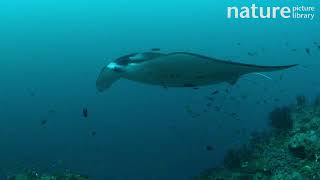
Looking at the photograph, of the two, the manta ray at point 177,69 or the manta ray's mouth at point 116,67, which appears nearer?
the manta ray at point 177,69

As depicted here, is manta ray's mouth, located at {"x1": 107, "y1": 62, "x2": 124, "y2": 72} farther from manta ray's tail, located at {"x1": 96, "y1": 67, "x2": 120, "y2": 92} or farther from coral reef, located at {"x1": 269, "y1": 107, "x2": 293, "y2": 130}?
coral reef, located at {"x1": 269, "y1": 107, "x2": 293, "y2": 130}

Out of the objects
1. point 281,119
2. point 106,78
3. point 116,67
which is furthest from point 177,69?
point 281,119

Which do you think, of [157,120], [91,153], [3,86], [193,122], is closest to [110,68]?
[91,153]

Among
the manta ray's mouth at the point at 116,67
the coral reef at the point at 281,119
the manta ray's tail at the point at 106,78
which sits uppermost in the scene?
the manta ray's mouth at the point at 116,67

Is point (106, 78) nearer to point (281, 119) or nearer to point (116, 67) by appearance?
point (116, 67)

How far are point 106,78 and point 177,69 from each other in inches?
45.7

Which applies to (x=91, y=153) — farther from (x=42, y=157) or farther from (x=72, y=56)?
(x=72, y=56)

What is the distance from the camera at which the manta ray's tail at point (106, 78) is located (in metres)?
5.15

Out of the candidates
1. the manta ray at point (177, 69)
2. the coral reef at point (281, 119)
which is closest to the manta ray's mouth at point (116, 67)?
the manta ray at point (177, 69)

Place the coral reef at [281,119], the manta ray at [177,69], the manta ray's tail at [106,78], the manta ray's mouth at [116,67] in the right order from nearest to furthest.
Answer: the manta ray at [177,69] < the manta ray's mouth at [116,67] < the manta ray's tail at [106,78] < the coral reef at [281,119]

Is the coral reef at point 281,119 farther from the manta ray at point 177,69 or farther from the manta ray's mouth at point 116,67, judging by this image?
the manta ray's mouth at point 116,67

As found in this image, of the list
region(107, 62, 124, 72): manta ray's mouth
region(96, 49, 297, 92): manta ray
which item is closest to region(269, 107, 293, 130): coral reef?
region(96, 49, 297, 92): manta ray

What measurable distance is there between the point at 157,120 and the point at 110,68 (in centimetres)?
3948

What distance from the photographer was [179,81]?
502 cm
